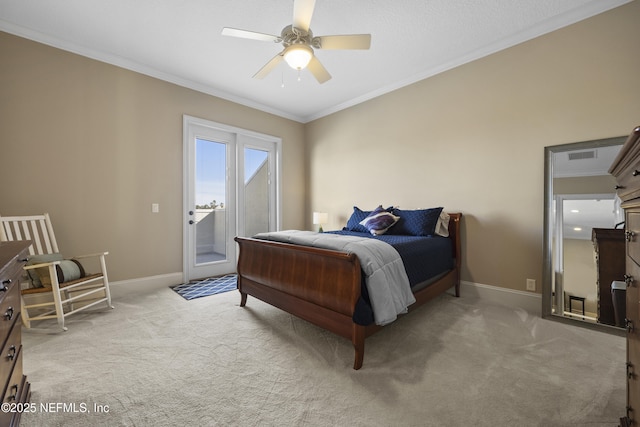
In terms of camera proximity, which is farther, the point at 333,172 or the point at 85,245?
the point at 333,172

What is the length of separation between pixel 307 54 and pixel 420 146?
2096 millimetres

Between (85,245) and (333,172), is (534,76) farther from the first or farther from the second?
(85,245)

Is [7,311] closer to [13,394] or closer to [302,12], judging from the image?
[13,394]

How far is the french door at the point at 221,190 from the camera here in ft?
12.4

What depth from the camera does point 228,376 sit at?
5.36 ft

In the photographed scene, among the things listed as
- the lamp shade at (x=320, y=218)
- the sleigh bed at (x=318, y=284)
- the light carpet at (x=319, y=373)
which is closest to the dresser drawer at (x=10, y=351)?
the light carpet at (x=319, y=373)

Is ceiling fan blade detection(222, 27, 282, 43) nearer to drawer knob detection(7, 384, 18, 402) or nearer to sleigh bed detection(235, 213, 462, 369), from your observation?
sleigh bed detection(235, 213, 462, 369)

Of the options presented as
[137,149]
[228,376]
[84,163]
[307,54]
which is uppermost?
[307,54]

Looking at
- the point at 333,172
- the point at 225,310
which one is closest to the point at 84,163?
the point at 225,310

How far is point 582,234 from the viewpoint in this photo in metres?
2.34

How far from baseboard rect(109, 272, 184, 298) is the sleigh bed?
1.38m

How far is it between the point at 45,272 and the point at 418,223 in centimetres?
369

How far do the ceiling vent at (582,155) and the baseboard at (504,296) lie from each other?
4.55 ft

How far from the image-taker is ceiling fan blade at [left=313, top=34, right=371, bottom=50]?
6.59ft
